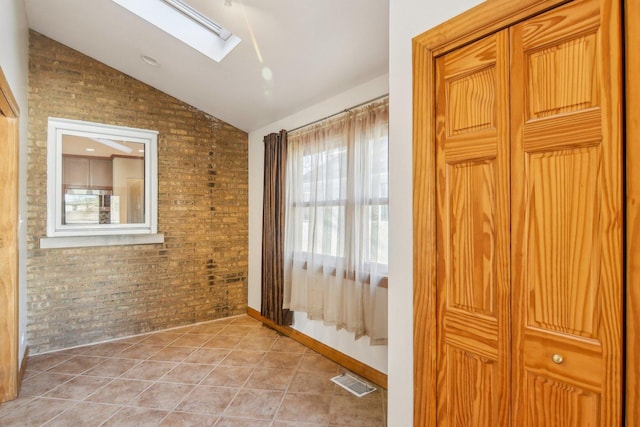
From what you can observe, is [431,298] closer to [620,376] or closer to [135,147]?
[620,376]

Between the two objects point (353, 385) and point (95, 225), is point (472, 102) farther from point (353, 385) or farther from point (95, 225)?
point (95, 225)

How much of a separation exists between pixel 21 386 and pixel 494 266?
355cm

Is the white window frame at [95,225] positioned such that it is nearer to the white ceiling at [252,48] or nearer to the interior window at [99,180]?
the interior window at [99,180]

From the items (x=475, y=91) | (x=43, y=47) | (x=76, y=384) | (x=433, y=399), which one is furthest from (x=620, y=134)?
(x=43, y=47)

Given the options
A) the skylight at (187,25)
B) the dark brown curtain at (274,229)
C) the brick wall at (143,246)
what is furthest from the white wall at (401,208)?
the brick wall at (143,246)

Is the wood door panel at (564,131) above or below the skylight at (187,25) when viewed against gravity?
below

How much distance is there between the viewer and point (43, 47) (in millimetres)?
3396

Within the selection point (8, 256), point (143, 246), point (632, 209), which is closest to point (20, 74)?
point (8, 256)

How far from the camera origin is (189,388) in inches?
106

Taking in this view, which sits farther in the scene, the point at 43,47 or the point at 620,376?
the point at 43,47

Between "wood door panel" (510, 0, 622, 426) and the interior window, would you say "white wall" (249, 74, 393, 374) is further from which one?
"wood door panel" (510, 0, 622, 426)

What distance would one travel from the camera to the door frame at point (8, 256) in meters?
2.44

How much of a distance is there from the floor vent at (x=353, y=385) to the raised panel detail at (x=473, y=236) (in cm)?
169

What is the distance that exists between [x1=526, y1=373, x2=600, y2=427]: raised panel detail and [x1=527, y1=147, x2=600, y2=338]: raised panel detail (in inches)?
6.8
